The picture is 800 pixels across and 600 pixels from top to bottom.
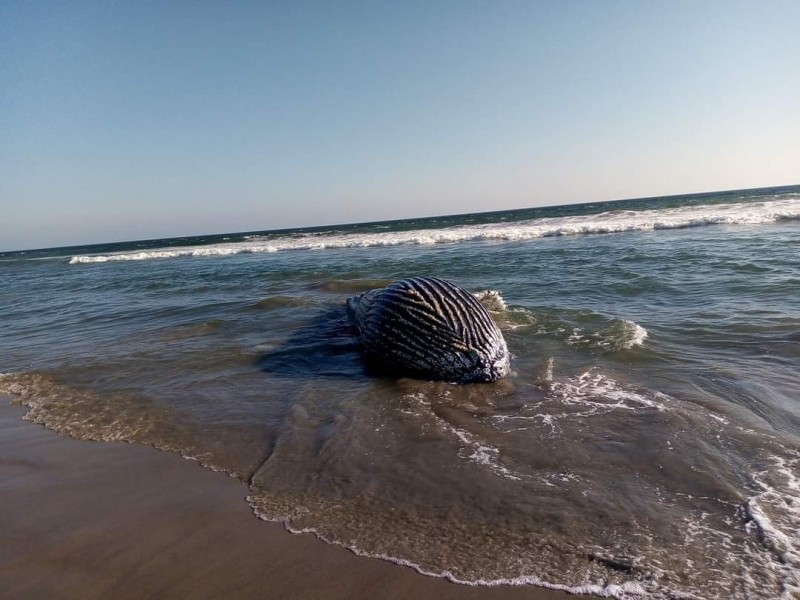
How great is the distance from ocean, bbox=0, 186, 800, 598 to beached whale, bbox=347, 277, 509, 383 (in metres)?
0.20

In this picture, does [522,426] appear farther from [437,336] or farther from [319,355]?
[319,355]

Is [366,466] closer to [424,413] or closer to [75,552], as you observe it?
[424,413]

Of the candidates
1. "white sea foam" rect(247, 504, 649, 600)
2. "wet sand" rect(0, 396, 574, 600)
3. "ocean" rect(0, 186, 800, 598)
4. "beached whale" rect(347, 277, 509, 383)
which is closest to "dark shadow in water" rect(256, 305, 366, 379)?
"ocean" rect(0, 186, 800, 598)

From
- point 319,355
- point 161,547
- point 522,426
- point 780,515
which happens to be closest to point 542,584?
point 780,515

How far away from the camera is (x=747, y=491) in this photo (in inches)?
109

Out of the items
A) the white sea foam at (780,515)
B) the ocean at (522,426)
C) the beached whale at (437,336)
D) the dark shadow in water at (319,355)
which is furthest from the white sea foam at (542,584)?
the dark shadow in water at (319,355)

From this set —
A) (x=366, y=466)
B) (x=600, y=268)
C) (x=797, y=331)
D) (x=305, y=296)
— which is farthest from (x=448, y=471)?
(x=600, y=268)

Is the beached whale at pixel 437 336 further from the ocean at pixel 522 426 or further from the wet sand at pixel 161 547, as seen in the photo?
the wet sand at pixel 161 547

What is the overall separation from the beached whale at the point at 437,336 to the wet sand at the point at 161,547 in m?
2.18

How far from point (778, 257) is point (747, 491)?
9.78 m

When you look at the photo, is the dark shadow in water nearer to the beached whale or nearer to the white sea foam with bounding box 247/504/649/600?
the beached whale

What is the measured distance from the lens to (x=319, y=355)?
6281mm

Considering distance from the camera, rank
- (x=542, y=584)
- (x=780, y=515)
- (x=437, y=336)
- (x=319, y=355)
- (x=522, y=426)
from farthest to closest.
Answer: (x=319, y=355) < (x=437, y=336) < (x=522, y=426) < (x=780, y=515) < (x=542, y=584)

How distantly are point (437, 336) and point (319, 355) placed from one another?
207cm
